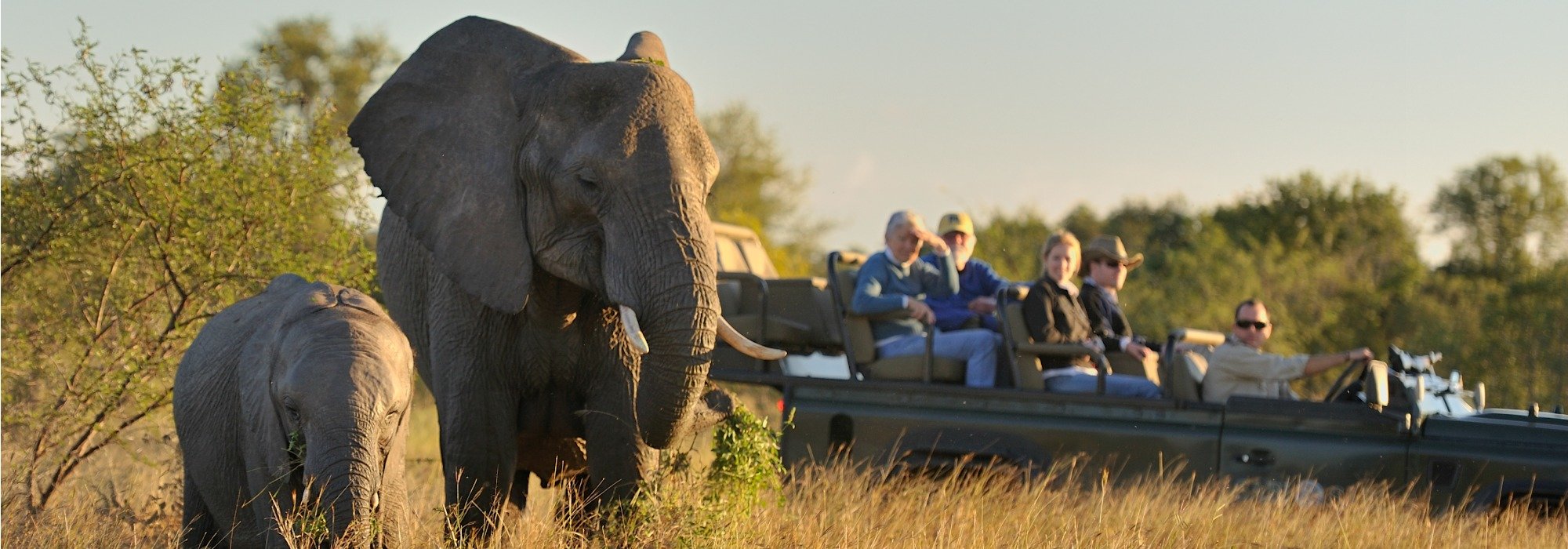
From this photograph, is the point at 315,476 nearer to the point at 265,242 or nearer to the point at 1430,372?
the point at 265,242

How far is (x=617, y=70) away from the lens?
623cm

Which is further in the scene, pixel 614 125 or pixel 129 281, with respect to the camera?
pixel 129 281

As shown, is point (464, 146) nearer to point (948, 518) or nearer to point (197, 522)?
point (197, 522)

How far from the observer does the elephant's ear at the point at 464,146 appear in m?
6.47

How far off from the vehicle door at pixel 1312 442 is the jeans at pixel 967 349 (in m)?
1.28

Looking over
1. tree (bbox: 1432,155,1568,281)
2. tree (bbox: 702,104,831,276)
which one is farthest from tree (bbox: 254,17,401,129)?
tree (bbox: 1432,155,1568,281)

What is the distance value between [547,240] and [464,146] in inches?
22.0

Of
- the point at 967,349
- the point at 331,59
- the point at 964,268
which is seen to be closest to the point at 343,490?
the point at 967,349

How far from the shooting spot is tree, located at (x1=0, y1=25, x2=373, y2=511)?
8367mm

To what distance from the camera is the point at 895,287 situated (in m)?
9.67

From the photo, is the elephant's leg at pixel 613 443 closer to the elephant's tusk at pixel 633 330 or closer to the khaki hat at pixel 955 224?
the elephant's tusk at pixel 633 330

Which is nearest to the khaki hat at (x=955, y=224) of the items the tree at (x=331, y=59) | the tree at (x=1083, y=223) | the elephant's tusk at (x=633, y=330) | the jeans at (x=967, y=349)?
the jeans at (x=967, y=349)

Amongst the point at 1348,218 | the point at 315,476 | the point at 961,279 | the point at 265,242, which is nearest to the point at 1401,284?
the point at 1348,218

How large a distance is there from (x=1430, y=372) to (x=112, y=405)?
6.38m
